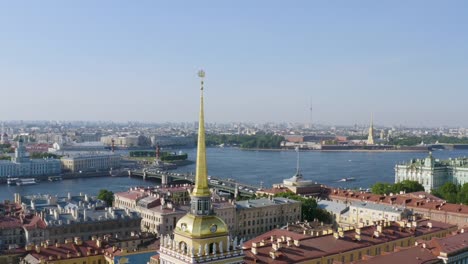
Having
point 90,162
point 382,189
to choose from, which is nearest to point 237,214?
point 382,189

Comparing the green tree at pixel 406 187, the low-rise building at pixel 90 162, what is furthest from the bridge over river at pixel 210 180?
the green tree at pixel 406 187

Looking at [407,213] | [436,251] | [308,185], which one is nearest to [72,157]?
[308,185]

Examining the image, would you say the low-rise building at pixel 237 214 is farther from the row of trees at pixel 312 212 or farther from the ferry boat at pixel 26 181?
the ferry boat at pixel 26 181

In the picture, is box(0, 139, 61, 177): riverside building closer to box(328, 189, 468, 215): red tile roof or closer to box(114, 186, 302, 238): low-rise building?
Answer: box(114, 186, 302, 238): low-rise building

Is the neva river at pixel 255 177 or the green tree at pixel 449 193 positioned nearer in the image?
the green tree at pixel 449 193

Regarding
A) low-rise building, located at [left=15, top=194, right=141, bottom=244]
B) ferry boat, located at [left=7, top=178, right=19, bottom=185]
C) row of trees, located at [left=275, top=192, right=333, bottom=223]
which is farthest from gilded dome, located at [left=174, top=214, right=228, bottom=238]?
ferry boat, located at [left=7, top=178, right=19, bottom=185]

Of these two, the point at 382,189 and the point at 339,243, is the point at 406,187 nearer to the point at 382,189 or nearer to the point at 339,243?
the point at 382,189

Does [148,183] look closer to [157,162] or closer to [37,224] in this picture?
[157,162]
